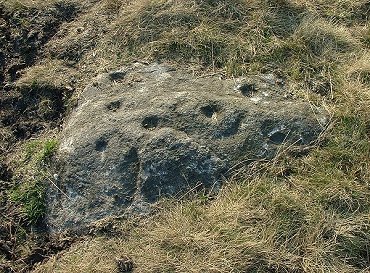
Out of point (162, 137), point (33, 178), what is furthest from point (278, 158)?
point (33, 178)

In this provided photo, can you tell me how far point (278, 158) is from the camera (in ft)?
12.8

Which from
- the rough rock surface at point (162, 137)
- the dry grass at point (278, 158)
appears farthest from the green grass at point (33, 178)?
the dry grass at point (278, 158)

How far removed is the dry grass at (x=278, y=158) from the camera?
3.50 m

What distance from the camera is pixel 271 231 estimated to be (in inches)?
140

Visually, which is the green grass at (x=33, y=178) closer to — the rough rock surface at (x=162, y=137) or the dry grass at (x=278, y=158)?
the rough rock surface at (x=162, y=137)

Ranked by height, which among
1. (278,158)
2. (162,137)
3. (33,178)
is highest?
(162,137)

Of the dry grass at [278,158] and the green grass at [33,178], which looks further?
the green grass at [33,178]

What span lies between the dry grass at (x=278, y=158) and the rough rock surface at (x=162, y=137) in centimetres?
16

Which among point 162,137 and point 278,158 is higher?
point 162,137

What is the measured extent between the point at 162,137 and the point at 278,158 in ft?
3.03

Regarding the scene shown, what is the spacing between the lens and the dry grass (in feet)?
11.5

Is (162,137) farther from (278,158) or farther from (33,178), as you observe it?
(33,178)

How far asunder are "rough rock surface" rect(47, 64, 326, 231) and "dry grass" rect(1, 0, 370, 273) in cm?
16

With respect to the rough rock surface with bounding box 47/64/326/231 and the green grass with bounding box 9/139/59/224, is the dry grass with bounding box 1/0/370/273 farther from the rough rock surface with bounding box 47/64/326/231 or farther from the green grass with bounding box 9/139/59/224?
the green grass with bounding box 9/139/59/224
